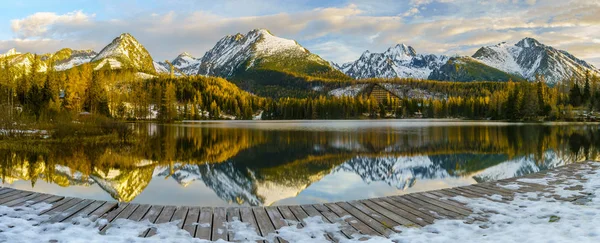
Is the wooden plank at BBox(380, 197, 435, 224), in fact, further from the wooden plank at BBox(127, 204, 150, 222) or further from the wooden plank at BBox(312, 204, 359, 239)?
the wooden plank at BBox(127, 204, 150, 222)

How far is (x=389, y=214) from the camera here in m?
7.86

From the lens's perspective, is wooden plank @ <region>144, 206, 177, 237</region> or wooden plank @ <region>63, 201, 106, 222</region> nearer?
wooden plank @ <region>144, 206, 177, 237</region>

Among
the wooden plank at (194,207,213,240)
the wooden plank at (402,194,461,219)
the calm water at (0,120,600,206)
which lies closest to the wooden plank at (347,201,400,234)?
the wooden plank at (402,194,461,219)

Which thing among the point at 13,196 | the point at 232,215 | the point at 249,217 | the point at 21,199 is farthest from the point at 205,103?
the point at 249,217

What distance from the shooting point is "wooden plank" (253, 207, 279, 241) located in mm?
6746

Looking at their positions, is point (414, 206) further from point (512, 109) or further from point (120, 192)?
point (512, 109)

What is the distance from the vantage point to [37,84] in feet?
244

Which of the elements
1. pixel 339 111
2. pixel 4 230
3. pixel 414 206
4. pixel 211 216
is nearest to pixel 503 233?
pixel 414 206

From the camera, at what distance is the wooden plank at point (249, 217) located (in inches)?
275

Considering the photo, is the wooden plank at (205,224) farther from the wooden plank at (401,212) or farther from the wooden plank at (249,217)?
the wooden plank at (401,212)

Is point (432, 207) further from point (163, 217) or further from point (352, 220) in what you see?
point (163, 217)

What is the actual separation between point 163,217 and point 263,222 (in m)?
2.01


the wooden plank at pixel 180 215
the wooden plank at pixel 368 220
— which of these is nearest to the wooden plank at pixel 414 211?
the wooden plank at pixel 368 220

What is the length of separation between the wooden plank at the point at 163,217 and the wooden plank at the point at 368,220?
12.1ft
